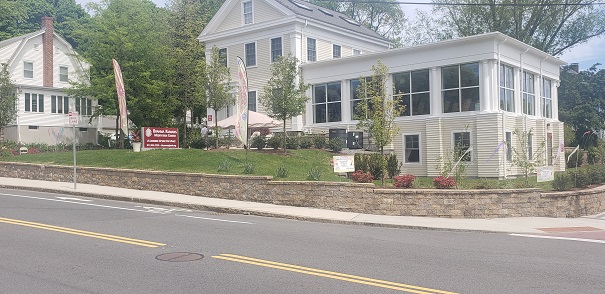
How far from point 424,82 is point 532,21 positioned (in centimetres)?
1979

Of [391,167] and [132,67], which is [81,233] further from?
[132,67]

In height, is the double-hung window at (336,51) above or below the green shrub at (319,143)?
above

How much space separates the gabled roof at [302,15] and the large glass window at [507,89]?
42.3 feet

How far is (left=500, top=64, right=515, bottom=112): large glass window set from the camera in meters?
28.1

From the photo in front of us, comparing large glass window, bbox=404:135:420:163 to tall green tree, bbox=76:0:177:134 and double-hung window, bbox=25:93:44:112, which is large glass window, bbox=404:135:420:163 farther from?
double-hung window, bbox=25:93:44:112

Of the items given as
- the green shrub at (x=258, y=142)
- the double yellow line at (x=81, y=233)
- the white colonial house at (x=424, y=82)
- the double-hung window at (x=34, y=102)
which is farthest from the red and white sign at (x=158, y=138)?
the double-hung window at (x=34, y=102)

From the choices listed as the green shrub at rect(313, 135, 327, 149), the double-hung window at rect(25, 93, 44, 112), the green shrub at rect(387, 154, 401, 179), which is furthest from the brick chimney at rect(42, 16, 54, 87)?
the green shrub at rect(387, 154, 401, 179)

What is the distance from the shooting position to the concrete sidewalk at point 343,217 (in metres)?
14.4

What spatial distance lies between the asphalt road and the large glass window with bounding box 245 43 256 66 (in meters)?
23.7

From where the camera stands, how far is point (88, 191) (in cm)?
2047

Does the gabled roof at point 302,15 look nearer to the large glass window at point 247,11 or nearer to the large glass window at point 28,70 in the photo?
the large glass window at point 247,11

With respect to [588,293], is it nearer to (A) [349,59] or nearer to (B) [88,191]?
(B) [88,191]

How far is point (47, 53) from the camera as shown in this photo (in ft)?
155

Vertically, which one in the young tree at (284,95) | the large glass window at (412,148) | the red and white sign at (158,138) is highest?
the young tree at (284,95)
